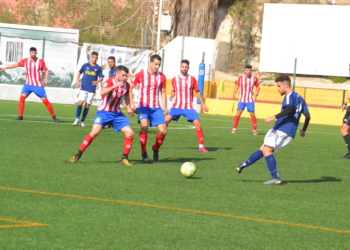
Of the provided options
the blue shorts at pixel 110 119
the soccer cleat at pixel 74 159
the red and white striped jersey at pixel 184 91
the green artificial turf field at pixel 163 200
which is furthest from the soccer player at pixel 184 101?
the soccer cleat at pixel 74 159

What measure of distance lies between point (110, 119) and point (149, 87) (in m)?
1.42

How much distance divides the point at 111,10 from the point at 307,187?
3693 cm

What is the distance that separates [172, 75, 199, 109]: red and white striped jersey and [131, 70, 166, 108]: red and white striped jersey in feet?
5.77

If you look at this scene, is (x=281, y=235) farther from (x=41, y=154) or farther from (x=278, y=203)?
(x=41, y=154)

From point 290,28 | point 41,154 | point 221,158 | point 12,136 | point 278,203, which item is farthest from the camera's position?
point 290,28

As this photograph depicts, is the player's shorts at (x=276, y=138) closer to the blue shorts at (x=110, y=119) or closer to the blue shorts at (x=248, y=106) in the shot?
the blue shorts at (x=110, y=119)

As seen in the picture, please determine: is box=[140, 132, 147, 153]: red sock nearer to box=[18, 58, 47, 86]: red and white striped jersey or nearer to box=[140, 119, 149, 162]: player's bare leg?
box=[140, 119, 149, 162]: player's bare leg

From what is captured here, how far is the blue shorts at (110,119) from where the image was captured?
11.2 m

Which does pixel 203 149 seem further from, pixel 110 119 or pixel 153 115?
pixel 110 119

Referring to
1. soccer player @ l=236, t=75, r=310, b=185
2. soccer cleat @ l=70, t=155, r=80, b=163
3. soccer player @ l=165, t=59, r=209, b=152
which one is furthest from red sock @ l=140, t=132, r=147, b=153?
soccer player @ l=236, t=75, r=310, b=185

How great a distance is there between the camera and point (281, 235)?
6.49 metres

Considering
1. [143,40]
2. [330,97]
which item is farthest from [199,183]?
[143,40]

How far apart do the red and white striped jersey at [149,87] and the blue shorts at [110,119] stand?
926 millimetres

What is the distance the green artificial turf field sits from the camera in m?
6.12
